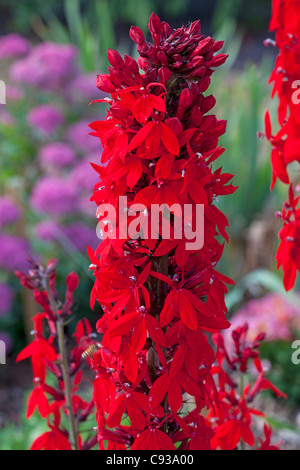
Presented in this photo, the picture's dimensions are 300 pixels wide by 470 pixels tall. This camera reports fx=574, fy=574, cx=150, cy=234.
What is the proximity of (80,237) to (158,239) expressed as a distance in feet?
3.79

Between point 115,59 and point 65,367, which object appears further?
point 65,367

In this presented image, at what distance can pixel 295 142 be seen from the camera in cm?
46

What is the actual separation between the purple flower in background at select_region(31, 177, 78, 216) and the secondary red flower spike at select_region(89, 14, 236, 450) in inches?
43.1

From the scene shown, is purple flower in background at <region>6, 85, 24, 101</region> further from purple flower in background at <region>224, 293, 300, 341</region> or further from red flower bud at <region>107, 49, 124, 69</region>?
red flower bud at <region>107, 49, 124, 69</region>

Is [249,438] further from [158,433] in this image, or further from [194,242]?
[194,242]

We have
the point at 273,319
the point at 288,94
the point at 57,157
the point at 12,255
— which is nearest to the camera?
the point at 288,94

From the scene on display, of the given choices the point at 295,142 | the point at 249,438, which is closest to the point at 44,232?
the point at 249,438

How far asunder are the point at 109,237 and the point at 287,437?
0.83 meters

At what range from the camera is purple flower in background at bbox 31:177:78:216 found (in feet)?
5.41

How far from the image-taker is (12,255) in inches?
63.7

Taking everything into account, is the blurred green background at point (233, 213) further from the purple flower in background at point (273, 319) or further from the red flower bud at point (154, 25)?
the red flower bud at point (154, 25)

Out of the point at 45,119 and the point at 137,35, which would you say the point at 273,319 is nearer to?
the point at 45,119

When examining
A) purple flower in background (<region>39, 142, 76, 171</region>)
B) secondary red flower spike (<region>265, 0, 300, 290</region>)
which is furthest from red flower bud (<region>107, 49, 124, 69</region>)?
purple flower in background (<region>39, 142, 76, 171</region>)

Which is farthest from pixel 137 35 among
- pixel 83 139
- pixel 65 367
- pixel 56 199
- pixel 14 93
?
pixel 14 93
